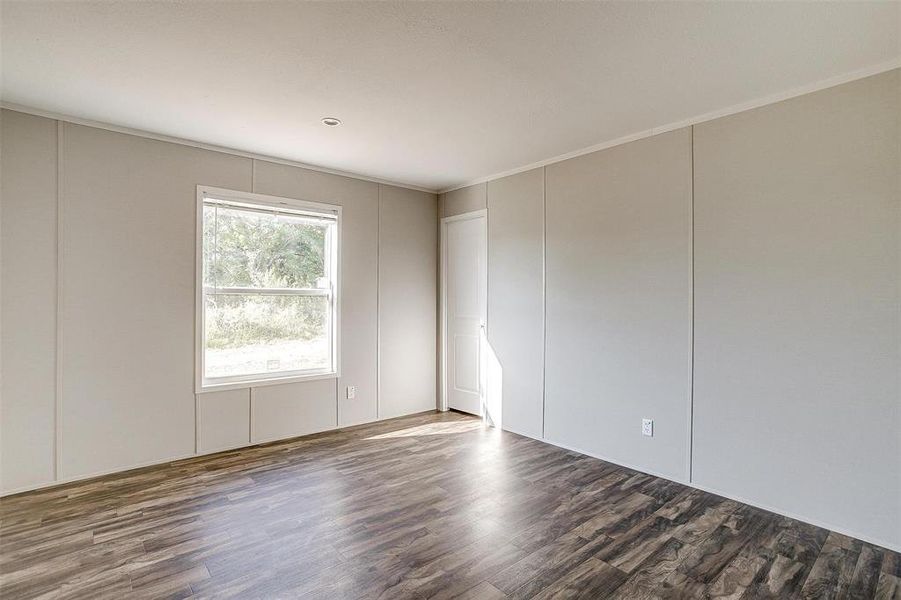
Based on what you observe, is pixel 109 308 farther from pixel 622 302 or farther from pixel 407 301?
pixel 622 302

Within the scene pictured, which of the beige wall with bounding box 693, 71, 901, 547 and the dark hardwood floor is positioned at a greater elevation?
the beige wall with bounding box 693, 71, 901, 547

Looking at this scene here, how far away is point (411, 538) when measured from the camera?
2480 millimetres

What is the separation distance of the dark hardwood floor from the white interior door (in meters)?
1.54

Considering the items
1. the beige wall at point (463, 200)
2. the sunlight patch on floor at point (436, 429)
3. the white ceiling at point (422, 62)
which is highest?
the white ceiling at point (422, 62)

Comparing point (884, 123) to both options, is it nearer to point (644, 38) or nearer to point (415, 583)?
point (644, 38)

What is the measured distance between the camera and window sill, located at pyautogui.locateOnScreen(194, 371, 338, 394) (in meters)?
3.76

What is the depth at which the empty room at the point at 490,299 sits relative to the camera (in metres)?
2.16

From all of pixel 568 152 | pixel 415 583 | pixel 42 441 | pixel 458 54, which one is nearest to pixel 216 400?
pixel 42 441

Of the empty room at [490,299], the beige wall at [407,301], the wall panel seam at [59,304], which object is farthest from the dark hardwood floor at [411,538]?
the beige wall at [407,301]

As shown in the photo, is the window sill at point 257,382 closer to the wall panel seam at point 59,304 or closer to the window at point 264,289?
the window at point 264,289

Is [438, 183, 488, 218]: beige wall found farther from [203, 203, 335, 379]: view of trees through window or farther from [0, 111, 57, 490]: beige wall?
[0, 111, 57, 490]: beige wall

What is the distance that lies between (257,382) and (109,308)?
1.25 m

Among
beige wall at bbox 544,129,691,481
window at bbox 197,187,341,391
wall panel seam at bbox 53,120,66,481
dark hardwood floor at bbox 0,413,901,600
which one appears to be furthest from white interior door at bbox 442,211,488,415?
wall panel seam at bbox 53,120,66,481

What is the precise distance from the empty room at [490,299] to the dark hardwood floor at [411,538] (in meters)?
0.02
